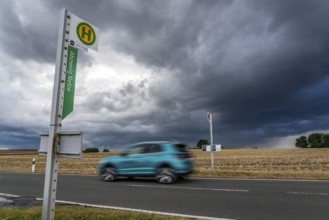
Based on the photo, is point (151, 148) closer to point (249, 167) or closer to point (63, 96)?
point (63, 96)

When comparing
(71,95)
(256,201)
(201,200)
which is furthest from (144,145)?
(71,95)

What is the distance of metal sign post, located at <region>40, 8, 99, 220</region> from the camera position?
12.6 ft

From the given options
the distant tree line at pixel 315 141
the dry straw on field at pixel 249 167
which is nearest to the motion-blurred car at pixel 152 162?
the dry straw on field at pixel 249 167

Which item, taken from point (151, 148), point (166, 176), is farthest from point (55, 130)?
point (151, 148)

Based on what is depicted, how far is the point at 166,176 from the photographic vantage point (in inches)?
472

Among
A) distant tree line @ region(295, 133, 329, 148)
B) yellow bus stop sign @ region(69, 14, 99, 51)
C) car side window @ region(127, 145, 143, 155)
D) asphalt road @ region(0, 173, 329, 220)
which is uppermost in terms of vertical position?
distant tree line @ region(295, 133, 329, 148)

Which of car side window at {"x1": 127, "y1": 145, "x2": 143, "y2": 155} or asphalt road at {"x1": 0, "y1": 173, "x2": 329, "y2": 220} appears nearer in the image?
asphalt road at {"x1": 0, "y1": 173, "x2": 329, "y2": 220}

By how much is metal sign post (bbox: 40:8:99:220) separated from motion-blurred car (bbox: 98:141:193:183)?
27.4ft

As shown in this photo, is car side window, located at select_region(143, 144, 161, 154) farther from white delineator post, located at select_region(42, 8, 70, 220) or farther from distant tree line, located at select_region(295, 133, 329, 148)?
distant tree line, located at select_region(295, 133, 329, 148)

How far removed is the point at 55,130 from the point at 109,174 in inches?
389

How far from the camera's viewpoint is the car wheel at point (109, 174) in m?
13.3

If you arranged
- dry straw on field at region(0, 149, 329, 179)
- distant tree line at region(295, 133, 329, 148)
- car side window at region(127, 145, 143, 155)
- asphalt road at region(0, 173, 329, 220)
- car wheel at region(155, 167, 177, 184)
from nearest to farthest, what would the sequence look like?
asphalt road at region(0, 173, 329, 220) < car wheel at region(155, 167, 177, 184) < car side window at region(127, 145, 143, 155) < dry straw on field at region(0, 149, 329, 179) < distant tree line at region(295, 133, 329, 148)

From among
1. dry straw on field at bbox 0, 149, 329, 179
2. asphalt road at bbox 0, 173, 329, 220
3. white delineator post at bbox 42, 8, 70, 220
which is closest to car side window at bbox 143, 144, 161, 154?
asphalt road at bbox 0, 173, 329, 220

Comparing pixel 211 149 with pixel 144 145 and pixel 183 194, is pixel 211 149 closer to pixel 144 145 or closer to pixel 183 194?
pixel 144 145
